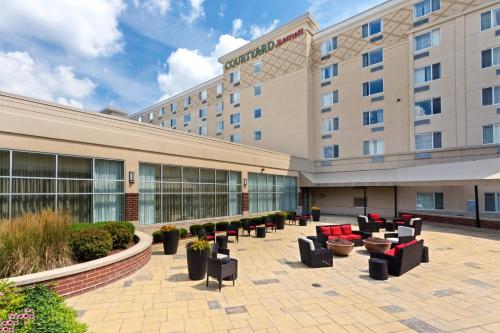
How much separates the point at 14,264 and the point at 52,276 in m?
0.99

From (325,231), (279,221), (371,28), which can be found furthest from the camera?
(371,28)

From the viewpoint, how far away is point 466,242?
14148 mm

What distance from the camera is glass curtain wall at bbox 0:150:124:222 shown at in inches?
385

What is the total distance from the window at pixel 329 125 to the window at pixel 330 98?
1.64 metres

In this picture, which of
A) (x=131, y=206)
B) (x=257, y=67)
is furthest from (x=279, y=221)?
(x=257, y=67)

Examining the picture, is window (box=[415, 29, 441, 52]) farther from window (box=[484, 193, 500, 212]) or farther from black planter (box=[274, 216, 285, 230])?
black planter (box=[274, 216, 285, 230])

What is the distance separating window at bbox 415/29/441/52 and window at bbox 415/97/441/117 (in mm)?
4363

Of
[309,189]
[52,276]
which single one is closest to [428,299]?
[52,276]

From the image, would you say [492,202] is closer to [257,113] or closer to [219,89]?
[257,113]

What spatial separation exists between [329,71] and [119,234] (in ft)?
82.9

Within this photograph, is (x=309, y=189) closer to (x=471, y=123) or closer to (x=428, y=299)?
(x=471, y=123)

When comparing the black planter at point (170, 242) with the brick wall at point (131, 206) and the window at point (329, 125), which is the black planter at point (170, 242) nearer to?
the brick wall at point (131, 206)

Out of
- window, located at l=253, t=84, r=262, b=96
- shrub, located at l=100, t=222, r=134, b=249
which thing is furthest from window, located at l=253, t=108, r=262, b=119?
shrub, located at l=100, t=222, r=134, b=249

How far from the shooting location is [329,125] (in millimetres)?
28312
